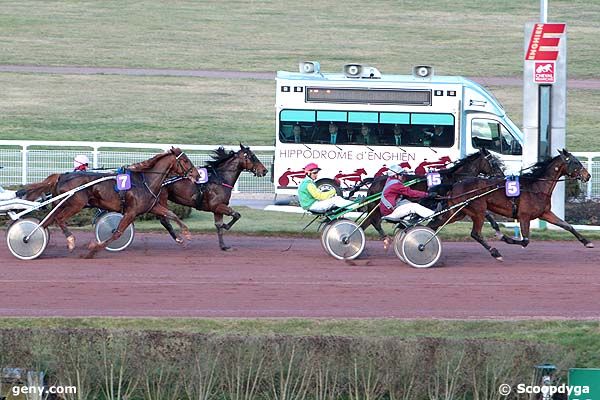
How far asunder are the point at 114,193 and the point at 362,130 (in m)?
7.80

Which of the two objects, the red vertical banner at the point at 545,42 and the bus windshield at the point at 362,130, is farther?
the bus windshield at the point at 362,130

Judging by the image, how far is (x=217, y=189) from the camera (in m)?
17.9

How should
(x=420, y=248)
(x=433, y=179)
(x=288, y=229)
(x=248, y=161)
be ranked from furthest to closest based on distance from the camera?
(x=288, y=229), (x=248, y=161), (x=433, y=179), (x=420, y=248)

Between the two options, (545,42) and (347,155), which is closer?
(545,42)

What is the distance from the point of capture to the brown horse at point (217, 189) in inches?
699

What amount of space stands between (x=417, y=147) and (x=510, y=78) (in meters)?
19.3

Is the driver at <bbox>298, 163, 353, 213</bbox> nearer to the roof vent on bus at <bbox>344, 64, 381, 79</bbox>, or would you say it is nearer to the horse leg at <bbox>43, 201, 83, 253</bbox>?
the horse leg at <bbox>43, 201, 83, 253</bbox>

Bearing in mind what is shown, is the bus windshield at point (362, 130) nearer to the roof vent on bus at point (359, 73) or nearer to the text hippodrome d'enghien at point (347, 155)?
the text hippodrome d'enghien at point (347, 155)

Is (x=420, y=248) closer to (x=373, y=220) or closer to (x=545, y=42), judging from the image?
(x=373, y=220)

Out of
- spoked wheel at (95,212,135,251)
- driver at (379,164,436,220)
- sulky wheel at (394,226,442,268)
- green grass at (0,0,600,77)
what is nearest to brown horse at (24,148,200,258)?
spoked wheel at (95,212,135,251)

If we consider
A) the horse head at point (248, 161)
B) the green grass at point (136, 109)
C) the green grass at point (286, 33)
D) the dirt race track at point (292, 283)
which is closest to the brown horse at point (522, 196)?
the dirt race track at point (292, 283)

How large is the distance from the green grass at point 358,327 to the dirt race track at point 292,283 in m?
0.52

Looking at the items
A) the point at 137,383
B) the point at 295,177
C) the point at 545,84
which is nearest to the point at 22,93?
the point at 295,177

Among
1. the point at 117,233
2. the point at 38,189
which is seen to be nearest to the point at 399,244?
the point at 117,233
